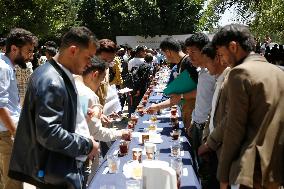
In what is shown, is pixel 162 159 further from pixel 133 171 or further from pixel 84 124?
pixel 84 124

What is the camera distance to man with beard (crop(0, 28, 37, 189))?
13.0ft

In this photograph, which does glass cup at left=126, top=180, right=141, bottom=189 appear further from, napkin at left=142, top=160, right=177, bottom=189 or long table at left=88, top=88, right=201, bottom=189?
napkin at left=142, top=160, right=177, bottom=189

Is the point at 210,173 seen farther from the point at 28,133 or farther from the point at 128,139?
the point at 28,133

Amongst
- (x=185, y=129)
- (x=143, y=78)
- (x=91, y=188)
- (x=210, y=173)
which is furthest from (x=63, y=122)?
(x=143, y=78)

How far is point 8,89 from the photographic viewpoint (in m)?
4.04

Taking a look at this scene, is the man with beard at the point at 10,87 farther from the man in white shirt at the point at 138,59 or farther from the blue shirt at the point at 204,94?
the man in white shirt at the point at 138,59

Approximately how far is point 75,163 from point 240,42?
1363mm

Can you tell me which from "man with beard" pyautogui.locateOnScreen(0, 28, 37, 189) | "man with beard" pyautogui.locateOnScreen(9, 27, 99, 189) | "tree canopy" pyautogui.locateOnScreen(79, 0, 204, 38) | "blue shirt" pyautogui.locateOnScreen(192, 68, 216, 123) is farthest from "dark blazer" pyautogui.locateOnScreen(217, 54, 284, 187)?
"tree canopy" pyautogui.locateOnScreen(79, 0, 204, 38)

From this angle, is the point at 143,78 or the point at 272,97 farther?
the point at 143,78

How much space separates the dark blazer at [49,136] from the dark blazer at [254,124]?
94 centimetres

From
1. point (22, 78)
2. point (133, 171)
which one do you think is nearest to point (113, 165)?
point (133, 171)

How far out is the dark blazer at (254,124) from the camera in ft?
8.87

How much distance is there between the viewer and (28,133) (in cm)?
267

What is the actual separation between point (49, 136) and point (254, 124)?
1307mm
